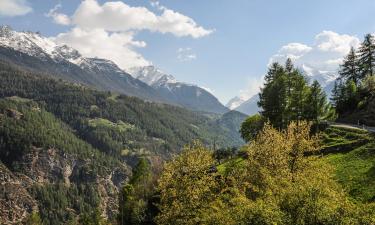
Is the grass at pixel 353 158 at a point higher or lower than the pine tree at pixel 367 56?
lower

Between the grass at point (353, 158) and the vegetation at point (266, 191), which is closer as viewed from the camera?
the vegetation at point (266, 191)

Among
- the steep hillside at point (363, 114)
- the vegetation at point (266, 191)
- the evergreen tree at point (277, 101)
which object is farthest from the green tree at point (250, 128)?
the vegetation at point (266, 191)

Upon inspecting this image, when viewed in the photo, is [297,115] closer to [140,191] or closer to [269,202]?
[140,191]

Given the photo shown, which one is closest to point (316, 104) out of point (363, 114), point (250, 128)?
point (363, 114)

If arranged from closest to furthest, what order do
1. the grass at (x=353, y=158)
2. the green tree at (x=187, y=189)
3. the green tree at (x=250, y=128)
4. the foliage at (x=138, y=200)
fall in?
the green tree at (x=187, y=189)
the grass at (x=353, y=158)
the foliage at (x=138, y=200)
the green tree at (x=250, y=128)

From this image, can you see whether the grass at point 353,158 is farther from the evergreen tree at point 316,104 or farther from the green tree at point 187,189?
the green tree at point 187,189

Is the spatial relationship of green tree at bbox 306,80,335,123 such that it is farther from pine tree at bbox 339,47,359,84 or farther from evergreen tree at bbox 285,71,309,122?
pine tree at bbox 339,47,359,84

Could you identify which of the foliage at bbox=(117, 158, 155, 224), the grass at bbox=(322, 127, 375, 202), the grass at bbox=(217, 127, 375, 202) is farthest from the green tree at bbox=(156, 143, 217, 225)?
the foliage at bbox=(117, 158, 155, 224)

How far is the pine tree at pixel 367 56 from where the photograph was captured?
5069 inches

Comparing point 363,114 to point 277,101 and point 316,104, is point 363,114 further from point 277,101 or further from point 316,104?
point 277,101

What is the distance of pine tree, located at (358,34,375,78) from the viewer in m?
129

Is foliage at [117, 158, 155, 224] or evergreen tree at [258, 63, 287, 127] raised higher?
evergreen tree at [258, 63, 287, 127]

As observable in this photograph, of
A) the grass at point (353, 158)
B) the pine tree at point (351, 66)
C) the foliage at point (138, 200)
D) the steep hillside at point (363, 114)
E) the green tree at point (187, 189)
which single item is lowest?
the foliage at point (138, 200)

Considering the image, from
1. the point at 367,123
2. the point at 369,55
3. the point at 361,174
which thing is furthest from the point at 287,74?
the point at 361,174
